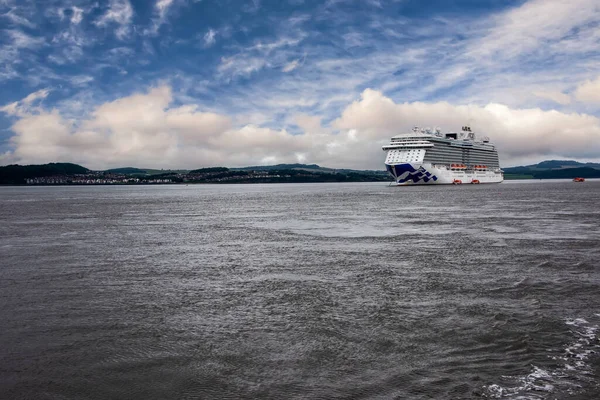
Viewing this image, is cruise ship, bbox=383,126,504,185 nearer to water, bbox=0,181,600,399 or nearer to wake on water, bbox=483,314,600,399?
water, bbox=0,181,600,399

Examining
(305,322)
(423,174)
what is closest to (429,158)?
(423,174)

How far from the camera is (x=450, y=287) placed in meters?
15.8

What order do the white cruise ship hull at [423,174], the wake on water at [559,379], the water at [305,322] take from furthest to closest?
the white cruise ship hull at [423,174], the water at [305,322], the wake on water at [559,379]

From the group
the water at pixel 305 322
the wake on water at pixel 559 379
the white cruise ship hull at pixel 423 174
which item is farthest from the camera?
the white cruise ship hull at pixel 423 174

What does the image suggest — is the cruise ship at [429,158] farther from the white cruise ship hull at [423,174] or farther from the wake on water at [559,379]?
the wake on water at [559,379]

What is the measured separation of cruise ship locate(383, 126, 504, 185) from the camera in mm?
137375

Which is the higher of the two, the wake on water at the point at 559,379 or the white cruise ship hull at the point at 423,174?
the white cruise ship hull at the point at 423,174

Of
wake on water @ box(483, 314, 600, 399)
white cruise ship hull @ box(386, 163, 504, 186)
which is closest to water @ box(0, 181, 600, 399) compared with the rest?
wake on water @ box(483, 314, 600, 399)

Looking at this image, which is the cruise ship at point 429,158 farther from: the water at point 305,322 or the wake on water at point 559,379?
the wake on water at point 559,379

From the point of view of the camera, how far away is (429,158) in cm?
13950

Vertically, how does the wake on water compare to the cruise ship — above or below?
below

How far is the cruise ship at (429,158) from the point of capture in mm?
137375

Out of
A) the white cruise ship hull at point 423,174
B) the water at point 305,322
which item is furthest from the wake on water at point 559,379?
the white cruise ship hull at point 423,174

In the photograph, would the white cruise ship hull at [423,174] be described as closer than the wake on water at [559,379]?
No
